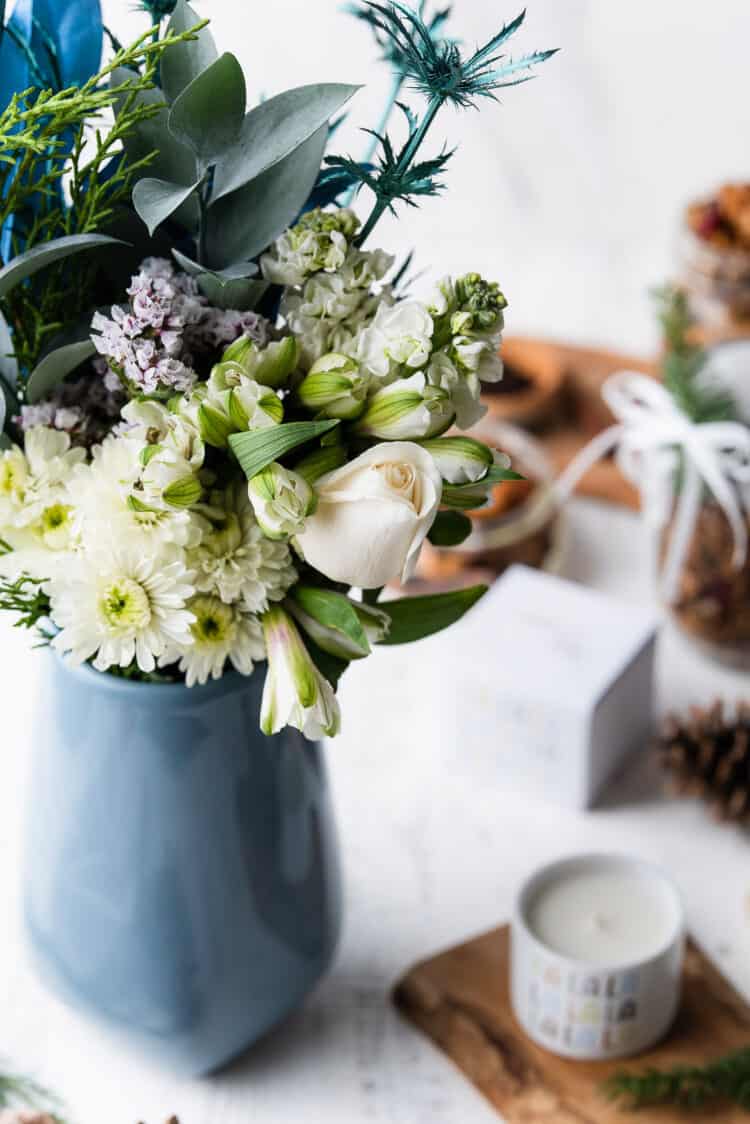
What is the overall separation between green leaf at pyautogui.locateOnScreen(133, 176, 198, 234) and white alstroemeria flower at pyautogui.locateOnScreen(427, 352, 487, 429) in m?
0.10

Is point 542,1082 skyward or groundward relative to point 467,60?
groundward

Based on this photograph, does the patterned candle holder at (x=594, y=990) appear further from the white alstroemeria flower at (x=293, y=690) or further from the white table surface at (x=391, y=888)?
the white alstroemeria flower at (x=293, y=690)

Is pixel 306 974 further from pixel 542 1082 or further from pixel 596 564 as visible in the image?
pixel 596 564

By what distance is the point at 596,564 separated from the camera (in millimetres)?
1104

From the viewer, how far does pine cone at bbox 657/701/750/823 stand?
0.88 metres

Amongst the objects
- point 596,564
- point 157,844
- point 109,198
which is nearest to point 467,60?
point 109,198

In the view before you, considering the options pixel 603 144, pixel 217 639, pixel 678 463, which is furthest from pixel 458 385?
pixel 603 144

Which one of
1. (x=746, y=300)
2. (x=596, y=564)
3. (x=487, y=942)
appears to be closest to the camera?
(x=487, y=942)

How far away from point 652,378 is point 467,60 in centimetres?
75

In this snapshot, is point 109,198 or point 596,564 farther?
point 596,564

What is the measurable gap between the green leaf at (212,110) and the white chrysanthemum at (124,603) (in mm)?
142

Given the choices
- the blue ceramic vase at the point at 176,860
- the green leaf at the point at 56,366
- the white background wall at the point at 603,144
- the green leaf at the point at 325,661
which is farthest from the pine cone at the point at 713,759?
the white background wall at the point at 603,144

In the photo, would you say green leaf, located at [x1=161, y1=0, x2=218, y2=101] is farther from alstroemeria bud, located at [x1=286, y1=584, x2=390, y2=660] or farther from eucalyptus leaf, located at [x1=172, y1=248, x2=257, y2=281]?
alstroemeria bud, located at [x1=286, y1=584, x2=390, y2=660]

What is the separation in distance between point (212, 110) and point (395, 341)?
101 mm
